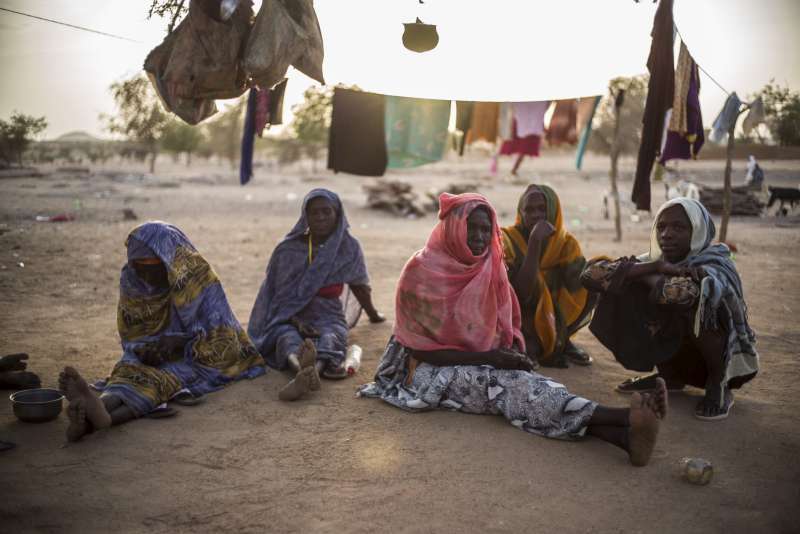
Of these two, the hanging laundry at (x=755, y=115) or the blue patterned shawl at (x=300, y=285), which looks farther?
the hanging laundry at (x=755, y=115)

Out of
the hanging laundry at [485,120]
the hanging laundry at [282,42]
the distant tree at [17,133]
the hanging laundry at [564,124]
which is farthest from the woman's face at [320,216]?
the hanging laundry at [564,124]

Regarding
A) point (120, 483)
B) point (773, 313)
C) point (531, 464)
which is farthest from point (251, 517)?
point (773, 313)

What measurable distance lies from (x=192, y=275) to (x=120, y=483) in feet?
5.41

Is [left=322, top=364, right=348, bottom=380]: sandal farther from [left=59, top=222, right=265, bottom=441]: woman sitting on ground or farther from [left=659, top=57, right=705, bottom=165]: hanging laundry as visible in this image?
[left=659, top=57, right=705, bottom=165]: hanging laundry

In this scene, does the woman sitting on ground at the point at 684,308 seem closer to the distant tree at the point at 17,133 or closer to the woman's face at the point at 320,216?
the woman's face at the point at 320,216

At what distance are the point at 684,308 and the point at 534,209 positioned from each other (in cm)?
156

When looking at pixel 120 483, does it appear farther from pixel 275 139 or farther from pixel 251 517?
pixel 275 139

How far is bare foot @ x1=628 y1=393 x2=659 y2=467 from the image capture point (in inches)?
123

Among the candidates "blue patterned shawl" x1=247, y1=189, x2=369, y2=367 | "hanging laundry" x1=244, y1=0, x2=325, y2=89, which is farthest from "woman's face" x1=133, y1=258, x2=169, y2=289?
"hanging laundry" x1=244, y1=0, x2=325, y2=89

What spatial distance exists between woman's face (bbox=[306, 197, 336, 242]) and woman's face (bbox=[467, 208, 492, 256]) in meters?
1.62

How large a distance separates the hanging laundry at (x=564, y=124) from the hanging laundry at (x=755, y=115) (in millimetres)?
2054

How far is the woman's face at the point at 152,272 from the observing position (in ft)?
13.9

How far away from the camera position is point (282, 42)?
159 inches

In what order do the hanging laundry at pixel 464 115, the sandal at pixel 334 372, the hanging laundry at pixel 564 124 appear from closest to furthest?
the sandal at pixel 334 372 < the hanging laundry at pixel 464 115 < the hanging laundry at pixel 564 124
